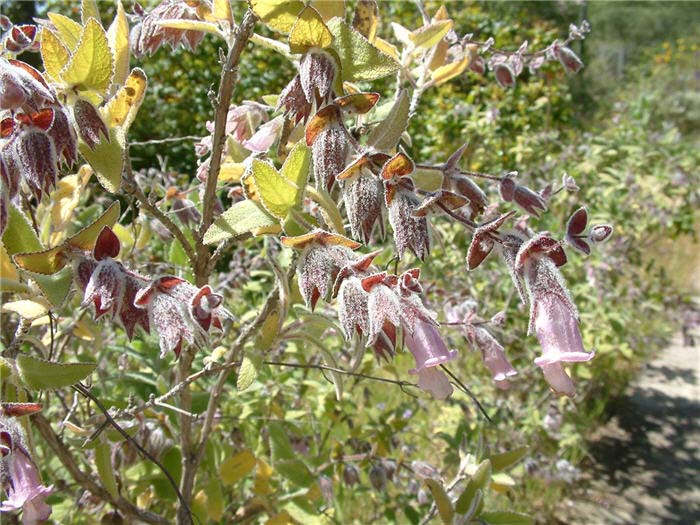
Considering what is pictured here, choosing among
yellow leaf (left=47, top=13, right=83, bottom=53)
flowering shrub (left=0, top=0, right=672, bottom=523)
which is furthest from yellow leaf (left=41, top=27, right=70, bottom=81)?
yellow leaf (left=47, top=13, right=83, bottom=53)

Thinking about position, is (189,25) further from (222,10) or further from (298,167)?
(298,167)

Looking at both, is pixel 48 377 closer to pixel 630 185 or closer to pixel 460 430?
pixel 460 430

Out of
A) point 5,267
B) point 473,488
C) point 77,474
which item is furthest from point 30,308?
point 473,488

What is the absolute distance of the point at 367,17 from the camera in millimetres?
833

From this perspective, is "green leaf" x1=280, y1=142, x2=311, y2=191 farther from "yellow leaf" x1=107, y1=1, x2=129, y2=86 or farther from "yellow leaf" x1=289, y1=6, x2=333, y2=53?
"yellow leaf" x1=107, y1=1, x2=129, y2=86

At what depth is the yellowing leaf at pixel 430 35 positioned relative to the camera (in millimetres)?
868

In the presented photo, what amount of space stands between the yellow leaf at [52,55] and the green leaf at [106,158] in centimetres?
7

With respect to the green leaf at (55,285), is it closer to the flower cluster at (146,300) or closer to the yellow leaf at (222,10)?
the flower cluster at (146,300)

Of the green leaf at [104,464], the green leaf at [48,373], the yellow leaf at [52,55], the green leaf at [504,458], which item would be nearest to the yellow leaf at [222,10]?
the yellow leaf at [52,55]

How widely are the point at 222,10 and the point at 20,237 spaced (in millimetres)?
375

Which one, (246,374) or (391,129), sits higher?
(391,129)

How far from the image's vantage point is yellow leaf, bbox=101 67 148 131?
2.19 feet

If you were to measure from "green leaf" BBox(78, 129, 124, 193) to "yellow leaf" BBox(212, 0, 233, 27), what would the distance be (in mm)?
260

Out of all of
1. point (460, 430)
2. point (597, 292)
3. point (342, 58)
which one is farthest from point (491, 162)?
point (342, 58)
